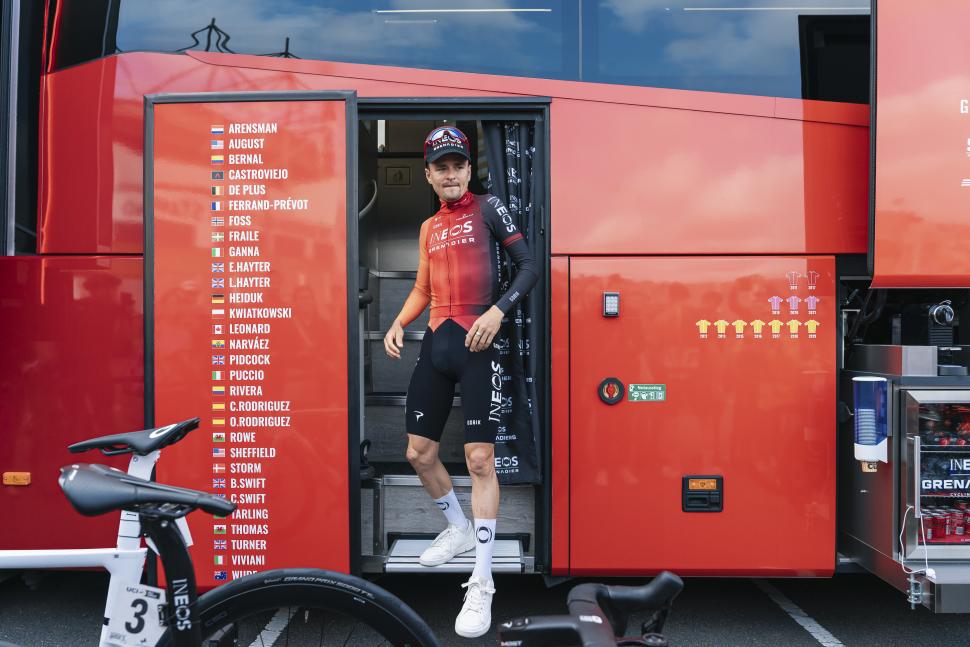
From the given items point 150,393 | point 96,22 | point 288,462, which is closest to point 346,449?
point 288,462

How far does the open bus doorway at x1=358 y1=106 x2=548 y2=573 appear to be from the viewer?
2988mm

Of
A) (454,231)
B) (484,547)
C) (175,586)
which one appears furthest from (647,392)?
(175,586)

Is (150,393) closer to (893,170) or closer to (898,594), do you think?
(893,170)

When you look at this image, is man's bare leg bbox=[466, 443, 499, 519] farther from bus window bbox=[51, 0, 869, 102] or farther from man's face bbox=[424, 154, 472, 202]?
bus window bbox=[51, 0, 869, 102]

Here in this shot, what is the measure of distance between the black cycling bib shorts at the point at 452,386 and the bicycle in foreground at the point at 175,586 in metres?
1.19

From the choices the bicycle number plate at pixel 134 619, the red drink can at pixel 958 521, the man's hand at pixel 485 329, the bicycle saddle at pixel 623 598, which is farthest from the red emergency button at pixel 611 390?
the bicycle number plate at pixel 134 619

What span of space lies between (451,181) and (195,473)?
5.92 feet

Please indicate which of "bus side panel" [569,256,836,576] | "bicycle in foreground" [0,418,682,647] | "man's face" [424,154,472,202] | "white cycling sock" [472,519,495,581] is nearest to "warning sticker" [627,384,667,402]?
"bus side panel" [569,256,836,576]

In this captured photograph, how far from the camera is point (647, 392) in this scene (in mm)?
2920

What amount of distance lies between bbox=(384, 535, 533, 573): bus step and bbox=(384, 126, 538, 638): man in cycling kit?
4 cm

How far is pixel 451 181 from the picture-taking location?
2.92m

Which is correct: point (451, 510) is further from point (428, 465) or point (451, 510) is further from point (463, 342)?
point (463, 342)

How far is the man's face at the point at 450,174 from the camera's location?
9.52ft

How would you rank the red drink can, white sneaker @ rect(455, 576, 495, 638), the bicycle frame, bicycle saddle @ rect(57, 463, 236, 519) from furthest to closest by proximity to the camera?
1. the red drink can
2. white sneaker @ rect(455, 576, 495, 638)
3. the bicycle frame
4. bicycle saddle @ rect(57, 463, 236, 519)
